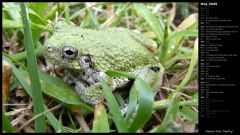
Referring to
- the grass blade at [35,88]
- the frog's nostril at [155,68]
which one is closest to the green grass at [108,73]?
the grass blade at [35,88]

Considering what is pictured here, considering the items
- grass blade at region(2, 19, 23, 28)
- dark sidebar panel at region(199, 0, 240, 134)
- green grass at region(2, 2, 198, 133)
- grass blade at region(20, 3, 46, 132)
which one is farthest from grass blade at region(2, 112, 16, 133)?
dark sidebar panel at region(199, 0, 240, 134)

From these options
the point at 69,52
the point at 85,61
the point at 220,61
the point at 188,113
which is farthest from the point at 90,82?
the point at 220,61

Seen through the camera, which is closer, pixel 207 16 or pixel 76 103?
pixel 76 103

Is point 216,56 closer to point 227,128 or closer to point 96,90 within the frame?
point 227,128

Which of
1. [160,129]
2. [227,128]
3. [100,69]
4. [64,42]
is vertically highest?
[64,42]

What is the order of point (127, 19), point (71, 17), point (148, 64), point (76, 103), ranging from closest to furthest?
point (76, 103), point (148, 64), point (71, 17), point (127, 19)

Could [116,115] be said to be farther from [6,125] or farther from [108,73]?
[6,125]

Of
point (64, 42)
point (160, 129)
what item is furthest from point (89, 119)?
A: point (160, 129)

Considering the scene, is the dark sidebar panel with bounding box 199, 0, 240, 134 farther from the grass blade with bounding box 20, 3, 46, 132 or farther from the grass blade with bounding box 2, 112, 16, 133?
the grass blade with bounding box 2, 112, 16, 133
